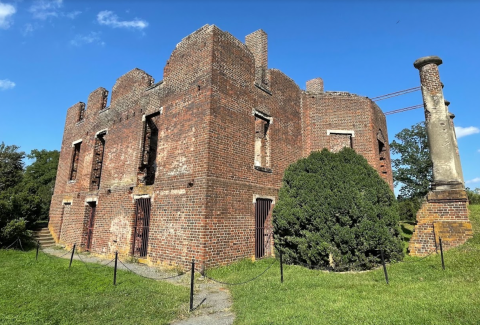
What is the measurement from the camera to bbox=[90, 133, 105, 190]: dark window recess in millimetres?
13883

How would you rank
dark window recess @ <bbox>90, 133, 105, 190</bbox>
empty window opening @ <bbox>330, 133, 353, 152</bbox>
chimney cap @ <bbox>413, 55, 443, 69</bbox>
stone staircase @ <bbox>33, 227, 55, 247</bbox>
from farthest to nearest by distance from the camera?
1. stone staircase @ <bbox>33, 227, 55, 247</bbox>
2. dark window recess @ <bbox>90, 133, 105, 190</bbox>
3. empty window opening @ <bbox>330, 133, 353, 152</bbox>
4. chimney cap @ <bbox>413, 55, 443, 69</bbox>

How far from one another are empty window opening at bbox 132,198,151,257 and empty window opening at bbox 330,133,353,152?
847cm

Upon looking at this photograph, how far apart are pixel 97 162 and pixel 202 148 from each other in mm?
8312

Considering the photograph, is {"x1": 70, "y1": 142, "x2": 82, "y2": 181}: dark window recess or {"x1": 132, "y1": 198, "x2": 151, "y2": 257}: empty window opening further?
{"x1": 70, "y1": 142, "x2": 82, "y2": 181}: dark window recess

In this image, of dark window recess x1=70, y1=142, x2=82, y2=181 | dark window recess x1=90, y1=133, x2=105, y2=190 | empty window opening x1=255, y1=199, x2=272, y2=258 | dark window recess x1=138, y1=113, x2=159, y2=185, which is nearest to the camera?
empty window opening x1=255, y1=199, x2=272, y2=258

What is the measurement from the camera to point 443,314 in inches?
162

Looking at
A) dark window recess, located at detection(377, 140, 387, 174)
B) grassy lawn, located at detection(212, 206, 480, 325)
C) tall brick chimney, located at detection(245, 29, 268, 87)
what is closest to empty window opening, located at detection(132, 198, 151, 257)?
grassy lawn, located at detection(212, 206, 480, 325)

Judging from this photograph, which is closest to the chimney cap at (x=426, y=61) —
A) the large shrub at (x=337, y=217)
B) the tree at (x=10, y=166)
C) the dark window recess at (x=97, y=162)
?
the large shrub at (x=337, y=217)

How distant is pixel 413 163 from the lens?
2317cm

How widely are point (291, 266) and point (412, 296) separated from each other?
3729mm

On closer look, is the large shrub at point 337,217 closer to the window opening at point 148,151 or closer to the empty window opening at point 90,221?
the window opening at point 148,151

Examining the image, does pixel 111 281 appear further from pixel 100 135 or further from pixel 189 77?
pixel 100 135

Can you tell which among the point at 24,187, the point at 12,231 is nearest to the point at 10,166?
the point at 24,187

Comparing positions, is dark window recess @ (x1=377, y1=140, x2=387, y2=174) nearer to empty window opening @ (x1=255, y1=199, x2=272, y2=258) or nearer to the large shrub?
the large shrub
